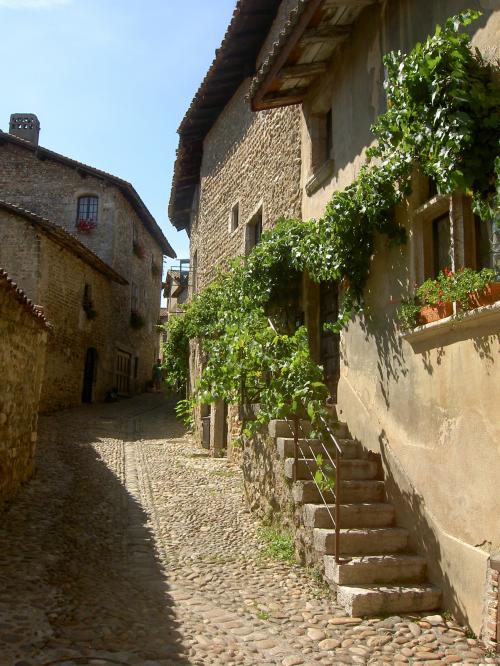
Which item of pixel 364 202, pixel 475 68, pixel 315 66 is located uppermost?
pixel 315 66

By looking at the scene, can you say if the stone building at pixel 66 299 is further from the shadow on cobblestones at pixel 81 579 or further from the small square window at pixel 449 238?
the small square window at pixel 449 238

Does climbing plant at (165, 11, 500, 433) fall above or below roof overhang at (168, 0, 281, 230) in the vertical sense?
below

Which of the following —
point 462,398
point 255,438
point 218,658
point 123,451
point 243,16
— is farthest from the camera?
point 123,451

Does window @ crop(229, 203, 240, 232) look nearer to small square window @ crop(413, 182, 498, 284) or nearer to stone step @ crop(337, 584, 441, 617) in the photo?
small square window @ crop(413, 182, 498, 284)

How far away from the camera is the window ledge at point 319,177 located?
282 inches

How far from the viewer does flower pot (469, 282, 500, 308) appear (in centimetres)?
387

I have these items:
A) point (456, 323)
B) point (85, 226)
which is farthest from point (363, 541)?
point (85, 226)

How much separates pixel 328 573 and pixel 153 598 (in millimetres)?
1386

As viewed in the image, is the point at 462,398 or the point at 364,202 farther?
the point at 364,202

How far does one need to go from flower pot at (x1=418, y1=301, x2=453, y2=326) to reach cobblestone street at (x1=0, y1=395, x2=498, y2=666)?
223cm

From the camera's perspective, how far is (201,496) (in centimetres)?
773

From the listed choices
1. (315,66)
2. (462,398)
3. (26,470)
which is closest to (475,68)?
(462,398)

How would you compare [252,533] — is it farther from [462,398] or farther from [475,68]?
[475,68]

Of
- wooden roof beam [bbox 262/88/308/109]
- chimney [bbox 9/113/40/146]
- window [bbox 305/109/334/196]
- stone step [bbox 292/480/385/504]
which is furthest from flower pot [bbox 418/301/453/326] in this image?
chimney [bbox 9/113/40/146]
